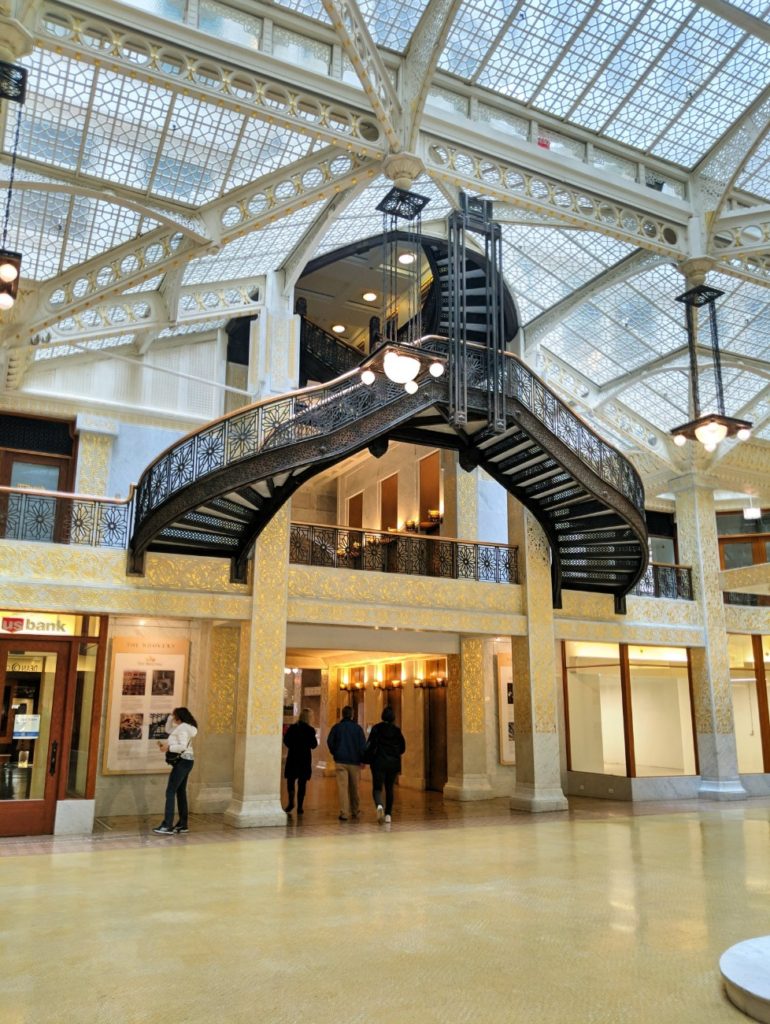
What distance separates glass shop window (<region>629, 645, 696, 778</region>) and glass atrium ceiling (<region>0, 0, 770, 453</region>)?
305 inches

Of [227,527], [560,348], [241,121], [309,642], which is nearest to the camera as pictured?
[241,121]

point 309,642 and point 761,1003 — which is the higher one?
point 309,642

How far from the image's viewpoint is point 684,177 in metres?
11.1

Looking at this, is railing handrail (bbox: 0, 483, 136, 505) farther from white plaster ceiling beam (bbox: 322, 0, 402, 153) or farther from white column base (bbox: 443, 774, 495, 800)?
white column base (bbox: 443, 774, 495, 800)

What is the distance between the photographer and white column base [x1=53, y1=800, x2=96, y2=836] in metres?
9.94

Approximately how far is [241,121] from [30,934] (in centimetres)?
802

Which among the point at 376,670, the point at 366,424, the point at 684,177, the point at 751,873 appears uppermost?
the point at 684,177

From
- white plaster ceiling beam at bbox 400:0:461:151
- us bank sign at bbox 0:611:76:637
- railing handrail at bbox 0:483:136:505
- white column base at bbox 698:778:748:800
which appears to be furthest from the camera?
white column base at bbox 698:778:748:800

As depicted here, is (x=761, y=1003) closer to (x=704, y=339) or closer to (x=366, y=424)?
(x=366, y=424)

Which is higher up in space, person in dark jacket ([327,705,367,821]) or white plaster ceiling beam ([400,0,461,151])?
white plaster ceiling beam ([400,0,461,151])

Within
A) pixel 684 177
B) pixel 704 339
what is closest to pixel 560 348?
pixel 704 339

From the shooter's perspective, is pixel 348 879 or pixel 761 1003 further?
pixel 348 879

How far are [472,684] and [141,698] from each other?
18.4ft

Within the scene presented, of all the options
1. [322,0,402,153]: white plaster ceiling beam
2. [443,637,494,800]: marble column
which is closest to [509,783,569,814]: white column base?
[443,637,494,800]: marble column
